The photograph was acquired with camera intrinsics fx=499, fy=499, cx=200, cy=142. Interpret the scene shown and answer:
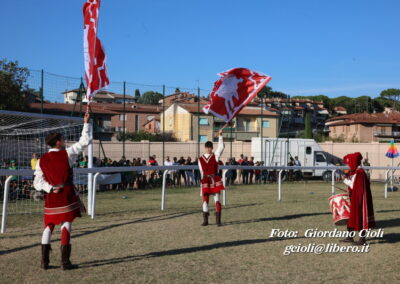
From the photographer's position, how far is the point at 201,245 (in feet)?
27.5

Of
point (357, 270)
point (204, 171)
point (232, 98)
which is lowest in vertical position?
point (357, 270)

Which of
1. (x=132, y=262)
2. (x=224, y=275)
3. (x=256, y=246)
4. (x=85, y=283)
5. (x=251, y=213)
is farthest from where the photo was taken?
(x=251, y=213)

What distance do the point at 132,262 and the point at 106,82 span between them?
4659 millimetres

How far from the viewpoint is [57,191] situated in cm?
670

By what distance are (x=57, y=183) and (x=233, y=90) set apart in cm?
586

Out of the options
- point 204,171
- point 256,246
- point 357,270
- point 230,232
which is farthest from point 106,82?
point 357,270

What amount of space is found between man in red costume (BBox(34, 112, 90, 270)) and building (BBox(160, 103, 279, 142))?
1406 inches

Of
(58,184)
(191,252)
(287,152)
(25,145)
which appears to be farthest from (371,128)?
(58,184)

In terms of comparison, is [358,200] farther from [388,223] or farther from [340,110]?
[340,110]

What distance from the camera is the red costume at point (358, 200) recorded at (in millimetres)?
8539

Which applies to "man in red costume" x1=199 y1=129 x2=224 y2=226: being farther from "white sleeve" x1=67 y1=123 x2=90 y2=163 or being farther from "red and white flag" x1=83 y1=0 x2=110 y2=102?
"white sleeve" x1=67 y1=123 x2=90 y2=163

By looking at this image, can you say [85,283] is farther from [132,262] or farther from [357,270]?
[357,270]

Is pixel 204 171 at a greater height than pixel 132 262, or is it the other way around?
pixel 204 171

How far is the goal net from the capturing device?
14.3 m
